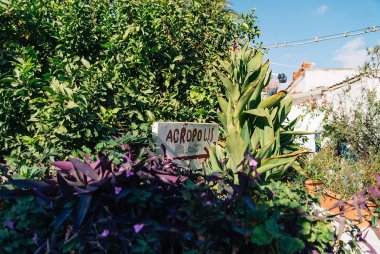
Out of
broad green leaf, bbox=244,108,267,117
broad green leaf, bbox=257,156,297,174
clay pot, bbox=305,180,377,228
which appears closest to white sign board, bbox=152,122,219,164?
broad green leaf, bbox=244,108,267,117

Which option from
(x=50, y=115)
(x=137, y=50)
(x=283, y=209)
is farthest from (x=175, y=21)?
(x=283, y=209)

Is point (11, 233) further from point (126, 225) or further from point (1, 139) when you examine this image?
point (1, 139)

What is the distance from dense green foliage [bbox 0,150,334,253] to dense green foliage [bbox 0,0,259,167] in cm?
90

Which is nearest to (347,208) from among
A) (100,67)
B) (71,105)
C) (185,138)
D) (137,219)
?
(137,219)

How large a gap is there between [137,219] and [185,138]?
1650mm

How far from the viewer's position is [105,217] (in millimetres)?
1546

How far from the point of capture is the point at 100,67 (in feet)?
12.2

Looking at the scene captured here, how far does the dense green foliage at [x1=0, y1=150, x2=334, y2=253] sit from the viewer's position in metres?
1.45

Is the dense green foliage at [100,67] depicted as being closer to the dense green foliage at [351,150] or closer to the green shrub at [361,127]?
the dense green foliage at [351,150]

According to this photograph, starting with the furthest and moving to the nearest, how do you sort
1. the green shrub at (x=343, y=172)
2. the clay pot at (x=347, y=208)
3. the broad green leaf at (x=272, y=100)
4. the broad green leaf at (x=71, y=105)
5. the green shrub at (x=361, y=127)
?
the green shrub at (x=361, y=127) < the green shrub at (x=343, y=172) < the broad green leaf at (x=272, y=100) < the broad green leaf at (x=71, y=105) < the clay pot at (x=347, y=208)

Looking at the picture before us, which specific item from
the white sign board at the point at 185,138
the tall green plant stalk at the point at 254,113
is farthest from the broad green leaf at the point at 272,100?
the white sign board at the point at 185,138

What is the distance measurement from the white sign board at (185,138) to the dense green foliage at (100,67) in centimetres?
17

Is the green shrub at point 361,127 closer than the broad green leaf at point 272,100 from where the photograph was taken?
No

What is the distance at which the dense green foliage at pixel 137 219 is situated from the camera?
1.45 metres
